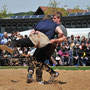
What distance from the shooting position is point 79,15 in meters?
41.9

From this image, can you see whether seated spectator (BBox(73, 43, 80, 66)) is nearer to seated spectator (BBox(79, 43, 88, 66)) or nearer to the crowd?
the crowd

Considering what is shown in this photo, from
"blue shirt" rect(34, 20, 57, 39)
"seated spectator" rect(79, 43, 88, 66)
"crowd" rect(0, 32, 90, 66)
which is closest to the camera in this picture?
"blue shirt" rect(34, 20, 57, 39)

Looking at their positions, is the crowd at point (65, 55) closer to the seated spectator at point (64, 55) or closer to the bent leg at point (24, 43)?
the seated spectator at point (64, 55)

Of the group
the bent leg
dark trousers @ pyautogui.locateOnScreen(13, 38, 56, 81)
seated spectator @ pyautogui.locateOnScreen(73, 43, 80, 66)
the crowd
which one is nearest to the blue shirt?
dark trousers @ pyautogui.locateOnScreen(13, 38, 56, 81)

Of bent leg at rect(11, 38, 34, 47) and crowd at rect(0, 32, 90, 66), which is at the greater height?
bent leg at rect(11, 38, 34, 47)

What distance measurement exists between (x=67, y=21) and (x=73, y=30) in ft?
72.7

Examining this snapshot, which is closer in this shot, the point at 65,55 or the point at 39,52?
the point at 39,52

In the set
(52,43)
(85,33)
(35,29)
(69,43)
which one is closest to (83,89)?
(52,43)

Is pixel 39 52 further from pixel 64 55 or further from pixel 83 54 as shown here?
pixel 83 54

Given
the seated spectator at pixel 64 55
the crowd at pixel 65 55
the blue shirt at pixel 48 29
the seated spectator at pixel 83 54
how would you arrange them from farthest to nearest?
the seated spectator at pixel 83 54 < the seated spectator at pixel 64 55 < the crowd at pixel 65 55 < the blue shirt at pixel 48 29

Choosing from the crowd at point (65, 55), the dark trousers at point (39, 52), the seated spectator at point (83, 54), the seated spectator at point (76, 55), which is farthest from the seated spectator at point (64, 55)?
the dark trousers at point (39, 52)

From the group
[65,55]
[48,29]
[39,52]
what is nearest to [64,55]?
[65,55]

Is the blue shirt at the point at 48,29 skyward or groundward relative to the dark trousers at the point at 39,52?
skyward

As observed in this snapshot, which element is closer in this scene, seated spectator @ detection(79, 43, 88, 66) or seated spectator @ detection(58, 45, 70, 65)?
seated spectator @ detection(58, 45, 70, 65)
